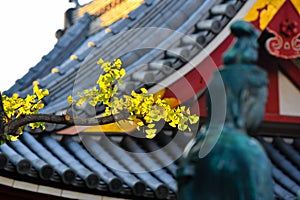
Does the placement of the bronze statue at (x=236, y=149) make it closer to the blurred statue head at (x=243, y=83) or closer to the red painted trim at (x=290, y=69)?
the blurred statue head at (x=243, y=83)

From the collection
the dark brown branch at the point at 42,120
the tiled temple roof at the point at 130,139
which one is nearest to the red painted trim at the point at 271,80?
the tiled temple roof at the point at 130,139

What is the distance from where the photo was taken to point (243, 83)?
2.64 metres

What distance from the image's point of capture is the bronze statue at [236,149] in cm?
261

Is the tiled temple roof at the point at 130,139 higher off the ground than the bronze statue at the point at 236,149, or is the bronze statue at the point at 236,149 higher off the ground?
the bronze statue at the point at 236,149

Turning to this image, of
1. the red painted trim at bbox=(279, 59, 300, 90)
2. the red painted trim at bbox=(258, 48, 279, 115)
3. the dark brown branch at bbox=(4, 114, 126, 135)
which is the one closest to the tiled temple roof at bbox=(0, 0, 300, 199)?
the red painted trim at bbox=(258, 48, 279, 115)

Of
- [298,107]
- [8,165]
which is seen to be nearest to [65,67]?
[298,107]

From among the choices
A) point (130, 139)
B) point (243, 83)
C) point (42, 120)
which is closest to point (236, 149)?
point (243, 83)

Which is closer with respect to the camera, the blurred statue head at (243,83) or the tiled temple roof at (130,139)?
the blurred statue head at (243,83)

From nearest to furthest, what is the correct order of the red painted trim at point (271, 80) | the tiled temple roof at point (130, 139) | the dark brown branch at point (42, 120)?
the dark brown branch at point (42, 120), the tiled temple roof at point (130, 139), the red painted trim at point (271, 80)

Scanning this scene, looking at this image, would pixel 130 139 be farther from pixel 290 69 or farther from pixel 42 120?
pixel 42 120

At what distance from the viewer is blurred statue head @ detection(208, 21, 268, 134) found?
2643mm

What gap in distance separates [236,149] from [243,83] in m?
0.18

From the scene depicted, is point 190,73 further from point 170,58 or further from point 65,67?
point 65,67

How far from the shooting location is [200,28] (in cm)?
984
